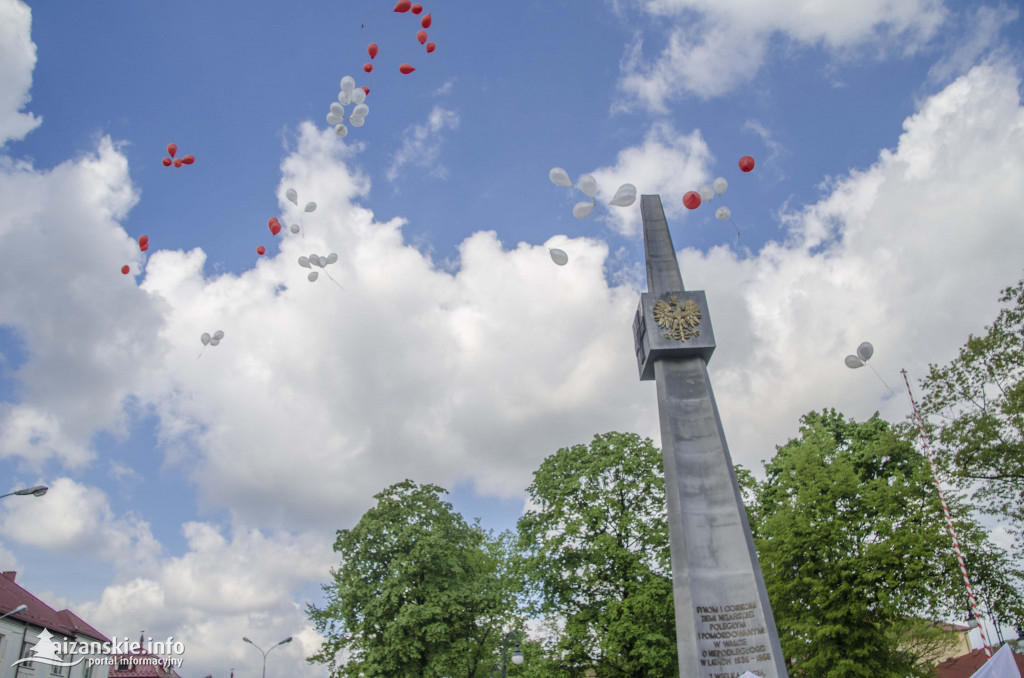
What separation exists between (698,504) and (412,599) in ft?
53.3

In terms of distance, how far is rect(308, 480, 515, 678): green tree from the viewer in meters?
25.0

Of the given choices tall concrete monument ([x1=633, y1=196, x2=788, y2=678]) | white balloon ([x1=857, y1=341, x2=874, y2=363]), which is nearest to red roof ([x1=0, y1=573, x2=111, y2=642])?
tall concrete monument ([x1=633, y1=196, x2=788, y2=678])

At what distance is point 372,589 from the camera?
2630 centimetres

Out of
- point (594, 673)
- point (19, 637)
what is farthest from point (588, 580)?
point (19, 637)

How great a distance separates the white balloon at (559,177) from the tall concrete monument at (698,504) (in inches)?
153

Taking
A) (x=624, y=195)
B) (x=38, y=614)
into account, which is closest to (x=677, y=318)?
(x=624, y=195)

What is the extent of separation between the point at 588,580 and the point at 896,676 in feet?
31.8

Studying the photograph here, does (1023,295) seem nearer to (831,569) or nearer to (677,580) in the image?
(831,569)

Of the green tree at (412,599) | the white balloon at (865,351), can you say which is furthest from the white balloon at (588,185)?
the green tree at (412,599)

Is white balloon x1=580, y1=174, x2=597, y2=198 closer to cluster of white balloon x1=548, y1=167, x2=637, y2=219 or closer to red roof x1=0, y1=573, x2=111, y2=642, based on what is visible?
cluster of white balloon x1=548, y1=167, x2=637, y2=219

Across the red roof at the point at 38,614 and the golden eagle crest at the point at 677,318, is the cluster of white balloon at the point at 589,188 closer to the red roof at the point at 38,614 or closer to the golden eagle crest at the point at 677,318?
the golden eagle crest at the point at 677,318

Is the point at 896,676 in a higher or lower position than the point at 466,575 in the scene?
lower

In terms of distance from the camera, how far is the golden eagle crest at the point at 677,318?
16281mm

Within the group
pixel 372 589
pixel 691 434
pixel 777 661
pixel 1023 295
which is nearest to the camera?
pixel 777 661
